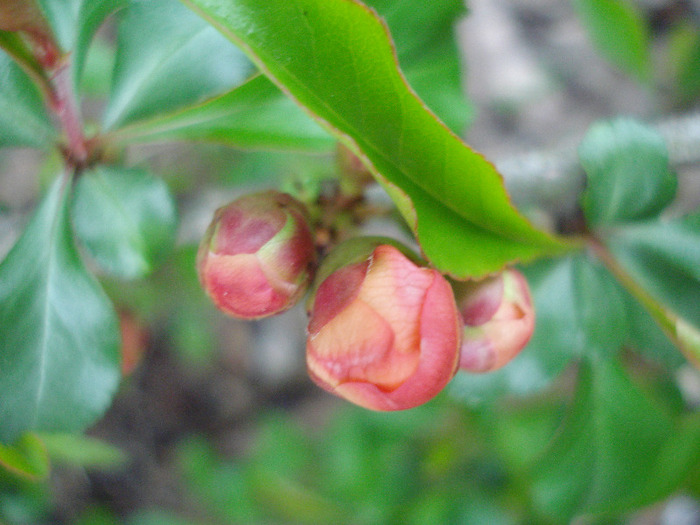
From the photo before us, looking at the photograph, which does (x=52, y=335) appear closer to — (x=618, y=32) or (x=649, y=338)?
(x=649, y=338)

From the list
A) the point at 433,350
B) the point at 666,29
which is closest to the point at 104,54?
the point at 433,350

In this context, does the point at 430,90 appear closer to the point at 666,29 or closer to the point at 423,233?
the point at 423,233

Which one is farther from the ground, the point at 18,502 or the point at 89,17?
the point at 89,17

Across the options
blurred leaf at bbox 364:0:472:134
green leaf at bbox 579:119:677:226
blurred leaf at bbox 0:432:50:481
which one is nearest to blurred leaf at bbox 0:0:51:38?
blurred leaf at bbox 364:0:472:134

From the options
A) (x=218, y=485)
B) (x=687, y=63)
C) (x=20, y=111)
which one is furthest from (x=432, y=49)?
(x=218, y=485)

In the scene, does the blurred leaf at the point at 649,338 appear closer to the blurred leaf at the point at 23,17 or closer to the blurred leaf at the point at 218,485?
the blurred leaf at the point at 23,17
